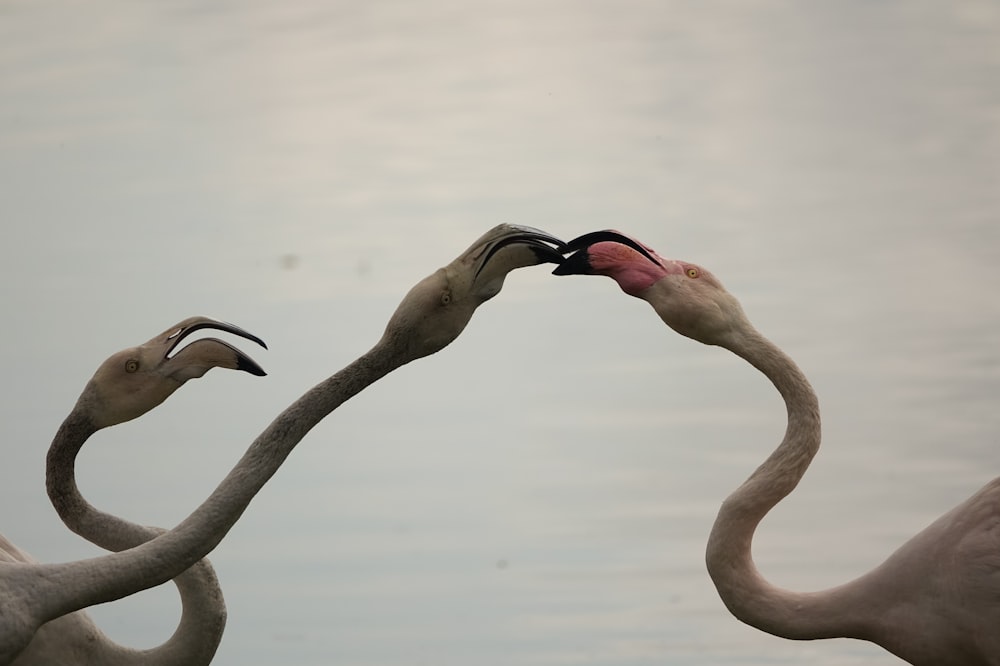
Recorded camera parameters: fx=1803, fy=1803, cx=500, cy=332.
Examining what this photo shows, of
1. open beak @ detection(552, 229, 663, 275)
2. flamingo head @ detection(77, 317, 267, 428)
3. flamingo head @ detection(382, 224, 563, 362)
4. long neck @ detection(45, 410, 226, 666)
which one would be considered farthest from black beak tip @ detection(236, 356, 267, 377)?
open beak @ detection(552, 229, 663, 275)

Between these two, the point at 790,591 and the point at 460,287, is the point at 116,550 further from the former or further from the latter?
the point at 790,591

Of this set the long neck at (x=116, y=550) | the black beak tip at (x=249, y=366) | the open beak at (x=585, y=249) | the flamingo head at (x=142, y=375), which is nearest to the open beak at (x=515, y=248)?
the open beak at (x=585, y=249)

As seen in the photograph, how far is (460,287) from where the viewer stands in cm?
766

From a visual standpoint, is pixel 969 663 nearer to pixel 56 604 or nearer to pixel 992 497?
pixel 992 497

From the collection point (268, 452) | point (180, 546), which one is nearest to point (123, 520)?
point (180, 546)

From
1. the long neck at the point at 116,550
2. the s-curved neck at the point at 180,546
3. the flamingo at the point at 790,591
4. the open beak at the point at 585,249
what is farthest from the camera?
the long neck at the point at 116,550

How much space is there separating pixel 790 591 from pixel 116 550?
3.23 m

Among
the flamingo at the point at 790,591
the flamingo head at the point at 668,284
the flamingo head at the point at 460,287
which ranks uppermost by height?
the flamingo head at the point at 460,287

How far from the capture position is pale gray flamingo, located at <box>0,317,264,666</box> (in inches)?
328

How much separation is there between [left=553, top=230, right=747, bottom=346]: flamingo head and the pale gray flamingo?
1662 millimetres

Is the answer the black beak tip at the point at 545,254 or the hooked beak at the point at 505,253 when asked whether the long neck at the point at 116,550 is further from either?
the black beak tip at the point at 545,254

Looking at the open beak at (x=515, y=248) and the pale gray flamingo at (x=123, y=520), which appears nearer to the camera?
the open beak at (x=515, y=248)

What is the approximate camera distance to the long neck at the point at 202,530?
754 centimetres

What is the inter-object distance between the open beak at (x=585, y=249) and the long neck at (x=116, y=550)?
2268 mm
